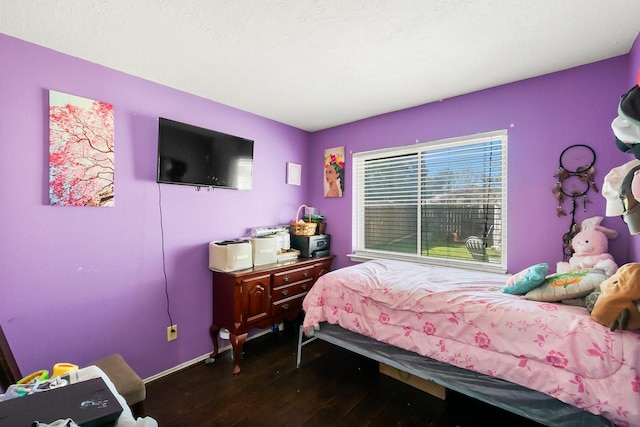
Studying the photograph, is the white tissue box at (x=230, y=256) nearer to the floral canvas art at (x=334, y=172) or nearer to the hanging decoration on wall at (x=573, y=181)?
the floral canvas art at (x=334, y=172)

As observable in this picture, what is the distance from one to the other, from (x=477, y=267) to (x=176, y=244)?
267 centimetres

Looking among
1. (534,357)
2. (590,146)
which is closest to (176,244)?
(534,357)

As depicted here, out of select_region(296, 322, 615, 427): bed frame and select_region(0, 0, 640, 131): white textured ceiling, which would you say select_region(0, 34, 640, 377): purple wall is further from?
select_region(296, 322, 615, 427): bed frame

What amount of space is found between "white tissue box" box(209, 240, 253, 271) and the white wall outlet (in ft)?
1.84

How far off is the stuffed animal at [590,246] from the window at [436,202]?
49cm

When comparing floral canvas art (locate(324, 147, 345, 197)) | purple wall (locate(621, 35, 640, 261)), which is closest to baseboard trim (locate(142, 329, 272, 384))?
floral canvas art (locate(324, 147, 345, 197))

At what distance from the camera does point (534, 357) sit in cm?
139

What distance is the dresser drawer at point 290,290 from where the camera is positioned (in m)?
2.62

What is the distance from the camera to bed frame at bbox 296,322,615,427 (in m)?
1.34

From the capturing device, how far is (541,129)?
84.7 inches

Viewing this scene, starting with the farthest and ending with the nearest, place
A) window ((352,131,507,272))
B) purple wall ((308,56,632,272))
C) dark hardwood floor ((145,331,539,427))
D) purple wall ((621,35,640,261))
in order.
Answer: window ((352,131,507,272))
purple wall ((308,56,632,272))
dark hardwood floor ((145,331,539,427))
purple wall ((621,35,640,261))

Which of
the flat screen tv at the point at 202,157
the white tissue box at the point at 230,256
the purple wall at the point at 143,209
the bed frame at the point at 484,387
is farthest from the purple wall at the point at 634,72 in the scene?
the flat screen tv at the point at 202,157

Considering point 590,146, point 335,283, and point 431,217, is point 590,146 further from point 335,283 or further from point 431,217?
point 335,283

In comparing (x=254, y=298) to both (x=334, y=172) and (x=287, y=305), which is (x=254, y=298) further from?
(x=334, y=172)
